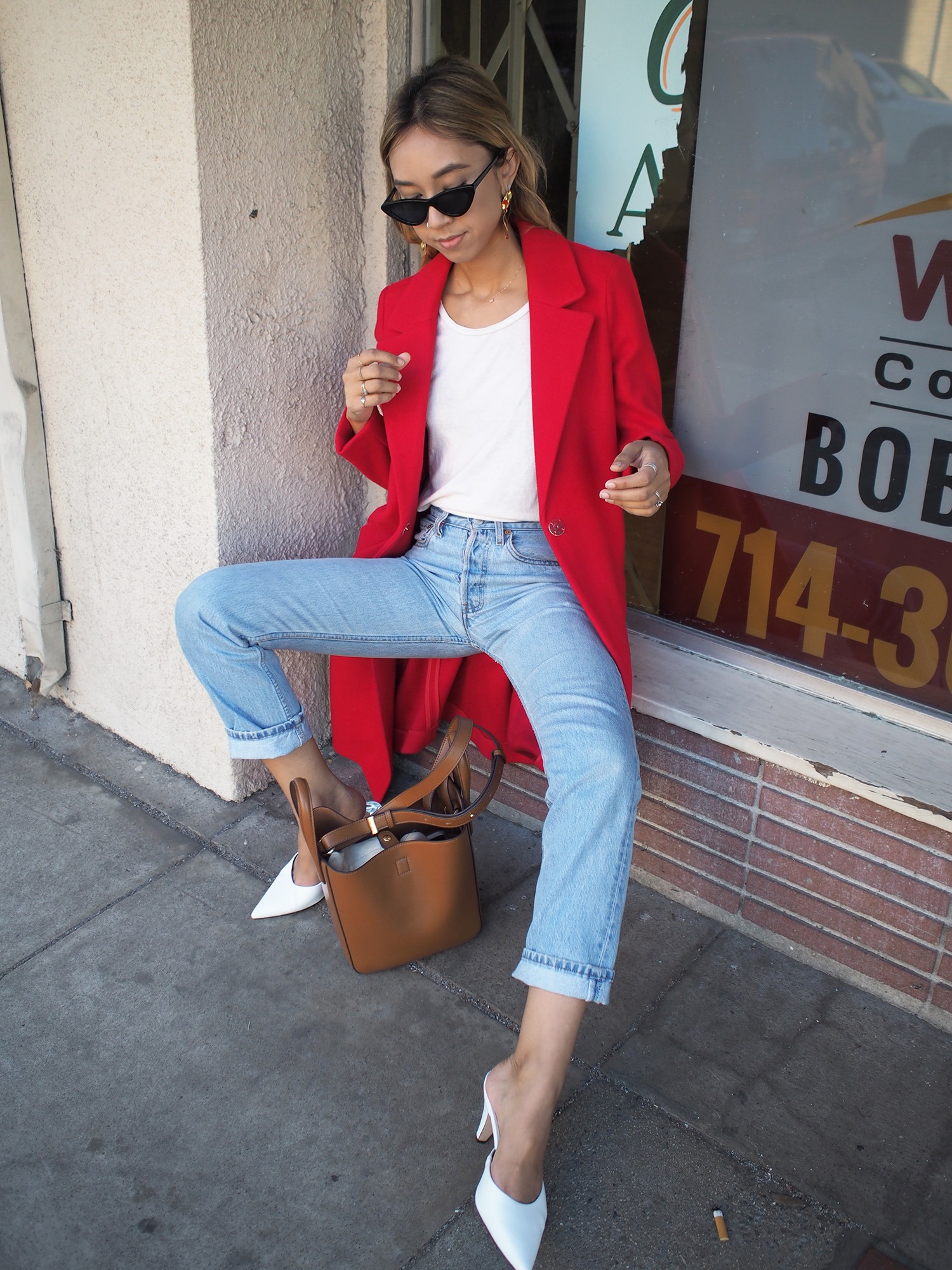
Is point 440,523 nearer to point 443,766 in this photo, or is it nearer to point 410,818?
point 443,766

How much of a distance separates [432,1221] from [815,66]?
235 cm

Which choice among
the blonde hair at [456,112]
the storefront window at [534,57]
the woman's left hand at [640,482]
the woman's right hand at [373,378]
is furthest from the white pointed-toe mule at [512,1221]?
the storefront window at [534,57]

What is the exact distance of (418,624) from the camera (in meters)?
2.31

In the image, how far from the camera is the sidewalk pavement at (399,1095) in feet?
5.84

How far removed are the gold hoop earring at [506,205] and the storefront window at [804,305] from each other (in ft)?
1.29

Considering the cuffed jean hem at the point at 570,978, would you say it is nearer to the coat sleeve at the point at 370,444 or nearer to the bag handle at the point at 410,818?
the bag handle at the point at 410,818

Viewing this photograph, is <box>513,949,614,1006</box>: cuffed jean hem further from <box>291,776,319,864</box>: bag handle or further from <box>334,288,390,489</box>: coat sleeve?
<box>334,288,390,489</box>: coat sleeve

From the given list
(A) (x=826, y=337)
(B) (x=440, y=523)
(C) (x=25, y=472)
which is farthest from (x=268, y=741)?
(A) (x=826, y=337)

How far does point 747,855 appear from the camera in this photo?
7.94 feet

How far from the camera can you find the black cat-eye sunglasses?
202 cm

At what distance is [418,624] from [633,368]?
0.72 m

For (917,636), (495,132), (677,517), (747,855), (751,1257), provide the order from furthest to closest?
1. (677,517)
2. (747,855)
3. (917,636)
4. (495,132)
5. (751,1257)

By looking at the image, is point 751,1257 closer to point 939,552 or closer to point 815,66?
point 939,552

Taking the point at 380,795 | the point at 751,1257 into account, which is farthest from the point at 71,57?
the point at 751,1257
